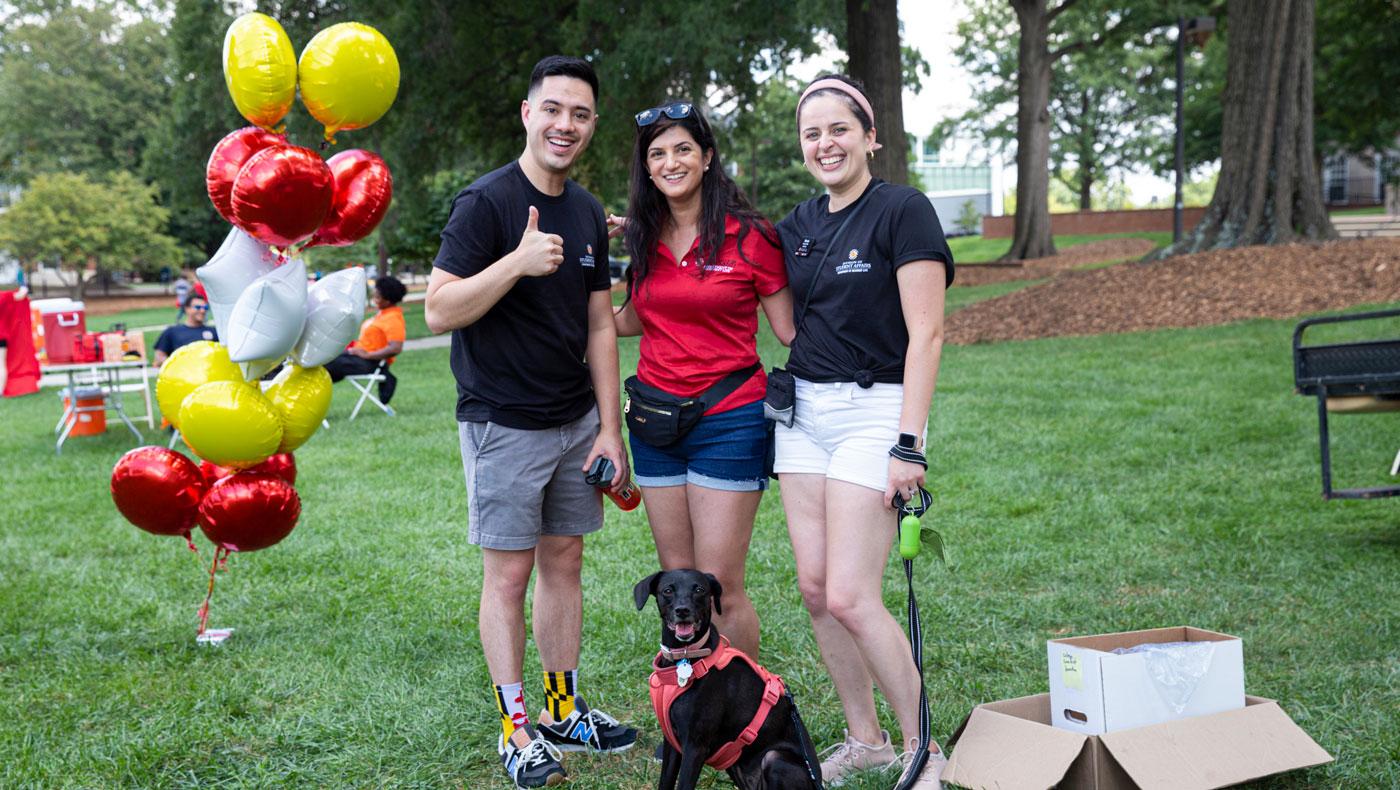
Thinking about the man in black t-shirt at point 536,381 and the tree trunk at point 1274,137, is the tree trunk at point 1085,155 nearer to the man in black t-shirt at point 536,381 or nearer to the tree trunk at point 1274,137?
the tree trunk at point 1274,137

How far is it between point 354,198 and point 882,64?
12.7 metres

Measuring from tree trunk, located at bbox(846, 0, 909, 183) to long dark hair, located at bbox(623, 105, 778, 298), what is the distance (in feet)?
42.1

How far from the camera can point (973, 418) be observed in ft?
31.8

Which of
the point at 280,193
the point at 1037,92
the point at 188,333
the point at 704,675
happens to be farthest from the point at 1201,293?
the point at 1037,92

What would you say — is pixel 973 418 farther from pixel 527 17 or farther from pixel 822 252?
pixel 527 17

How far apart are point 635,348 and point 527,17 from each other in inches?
305

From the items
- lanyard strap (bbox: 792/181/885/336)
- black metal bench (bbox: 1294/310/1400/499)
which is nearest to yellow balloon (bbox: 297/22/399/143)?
lanyard strap (bbox: 792/181/885/336)

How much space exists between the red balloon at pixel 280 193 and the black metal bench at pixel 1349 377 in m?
4.43

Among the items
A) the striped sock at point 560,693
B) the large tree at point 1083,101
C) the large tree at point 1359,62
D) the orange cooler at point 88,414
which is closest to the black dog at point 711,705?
the striped sock at point 560,693

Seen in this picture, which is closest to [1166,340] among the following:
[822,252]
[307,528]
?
[307,528]

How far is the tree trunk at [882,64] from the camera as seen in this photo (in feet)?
52.8

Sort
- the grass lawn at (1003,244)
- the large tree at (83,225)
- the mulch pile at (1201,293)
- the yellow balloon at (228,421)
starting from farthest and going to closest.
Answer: the large tree at (83,225), the grass lawn at (1003,244), the mulch pile at (1201,293), the yellow balloon at (228,421)

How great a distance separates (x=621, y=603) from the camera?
557cm

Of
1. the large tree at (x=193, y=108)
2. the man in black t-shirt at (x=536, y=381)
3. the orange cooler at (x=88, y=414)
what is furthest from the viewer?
the large tree at (x=193, y=108)
